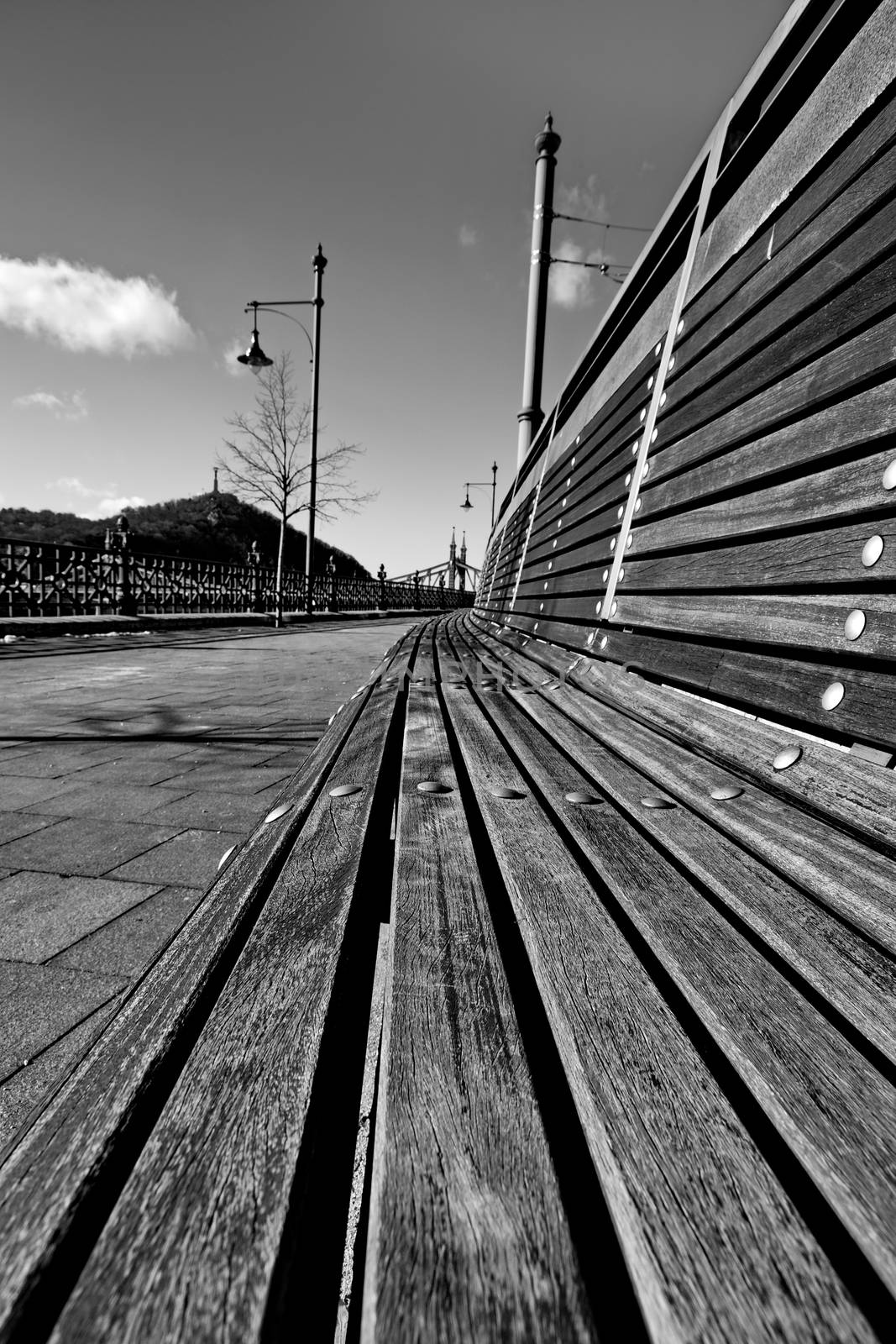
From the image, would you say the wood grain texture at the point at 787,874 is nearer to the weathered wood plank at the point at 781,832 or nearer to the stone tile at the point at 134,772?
the weathered wood plank at the point at 781,832

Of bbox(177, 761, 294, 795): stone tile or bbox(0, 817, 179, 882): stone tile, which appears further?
bbox(177, 761, 294, 795): stone tile

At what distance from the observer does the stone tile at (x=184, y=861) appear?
2.01 metres

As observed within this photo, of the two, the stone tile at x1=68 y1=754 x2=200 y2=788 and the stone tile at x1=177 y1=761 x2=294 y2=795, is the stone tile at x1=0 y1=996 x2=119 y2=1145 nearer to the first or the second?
the stone tile at x1=177 y1=761 x2=294 y2=795

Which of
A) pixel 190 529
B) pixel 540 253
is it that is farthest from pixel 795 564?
pixel 190 529

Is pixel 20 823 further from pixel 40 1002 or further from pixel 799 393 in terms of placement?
pixel 799 393

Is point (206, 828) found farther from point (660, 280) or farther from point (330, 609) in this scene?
point (330, 609)

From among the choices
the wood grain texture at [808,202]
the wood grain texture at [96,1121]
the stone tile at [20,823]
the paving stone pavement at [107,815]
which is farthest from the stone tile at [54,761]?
the wood grain texture at [808,202]

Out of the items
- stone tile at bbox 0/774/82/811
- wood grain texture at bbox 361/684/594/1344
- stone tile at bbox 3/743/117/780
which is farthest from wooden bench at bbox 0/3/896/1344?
stone tile at bbox 3/743/117/780

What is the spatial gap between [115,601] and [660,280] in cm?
1216

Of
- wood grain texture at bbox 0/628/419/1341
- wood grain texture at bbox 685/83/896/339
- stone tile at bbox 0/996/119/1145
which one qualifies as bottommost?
stone tile at bbox 0/996/119/1145

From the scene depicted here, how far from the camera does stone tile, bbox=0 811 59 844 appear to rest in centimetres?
229

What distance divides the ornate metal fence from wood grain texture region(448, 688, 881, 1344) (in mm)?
11754

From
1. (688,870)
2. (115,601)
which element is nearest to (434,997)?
(688,870)

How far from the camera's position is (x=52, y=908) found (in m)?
1.78
